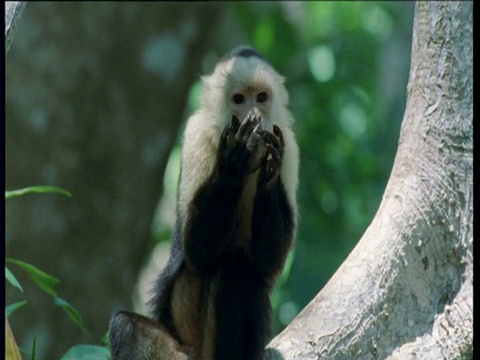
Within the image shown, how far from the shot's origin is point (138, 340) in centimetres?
298

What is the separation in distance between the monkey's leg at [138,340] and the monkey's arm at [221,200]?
26 centimetres

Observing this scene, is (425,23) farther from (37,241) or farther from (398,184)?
(37,241)

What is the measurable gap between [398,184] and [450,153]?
228 millimetres

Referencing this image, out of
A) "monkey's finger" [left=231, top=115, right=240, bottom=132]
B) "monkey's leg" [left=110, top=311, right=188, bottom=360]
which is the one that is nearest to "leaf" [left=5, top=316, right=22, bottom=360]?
"monkey's leg" [left=110, top=311, right=188, bottom=360]

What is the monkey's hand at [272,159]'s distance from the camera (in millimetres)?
2857

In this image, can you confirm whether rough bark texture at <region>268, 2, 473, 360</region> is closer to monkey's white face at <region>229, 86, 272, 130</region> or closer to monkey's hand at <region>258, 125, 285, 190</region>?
monkey's hand at <region>258, 125, 285, 190</region>

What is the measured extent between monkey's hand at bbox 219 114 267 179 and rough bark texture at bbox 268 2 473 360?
52cm

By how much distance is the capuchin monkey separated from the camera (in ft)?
9.64

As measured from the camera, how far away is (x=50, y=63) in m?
5.45

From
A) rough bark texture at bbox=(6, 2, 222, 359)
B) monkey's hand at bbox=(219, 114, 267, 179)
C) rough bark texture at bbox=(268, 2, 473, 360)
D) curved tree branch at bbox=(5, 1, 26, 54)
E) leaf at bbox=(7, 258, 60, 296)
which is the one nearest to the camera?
monkey's hand at bbox=(219, 114, 267, 179)

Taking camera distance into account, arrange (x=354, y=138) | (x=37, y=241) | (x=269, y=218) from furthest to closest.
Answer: (x=354, y=138) → (x=37, y=241) → (x=269, y=218)

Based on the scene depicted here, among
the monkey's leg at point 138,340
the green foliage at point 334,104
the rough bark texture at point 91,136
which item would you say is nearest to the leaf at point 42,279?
the monkey's leg at point 138,340

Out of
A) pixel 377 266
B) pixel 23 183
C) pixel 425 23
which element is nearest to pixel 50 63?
pixel 23 183

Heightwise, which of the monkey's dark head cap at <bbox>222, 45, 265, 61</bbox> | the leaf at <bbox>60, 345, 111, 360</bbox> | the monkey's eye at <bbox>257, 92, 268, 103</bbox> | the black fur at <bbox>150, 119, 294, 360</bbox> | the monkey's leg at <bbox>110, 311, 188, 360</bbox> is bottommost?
the leaf at <bbox>60, 345, 111, 360</bbox>
